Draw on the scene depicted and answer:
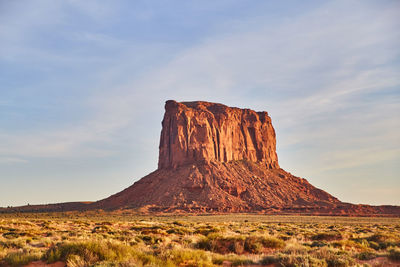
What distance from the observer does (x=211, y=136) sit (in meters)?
110

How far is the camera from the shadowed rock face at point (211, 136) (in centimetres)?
10500

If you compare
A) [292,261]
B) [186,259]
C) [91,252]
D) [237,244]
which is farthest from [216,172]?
[91,252]

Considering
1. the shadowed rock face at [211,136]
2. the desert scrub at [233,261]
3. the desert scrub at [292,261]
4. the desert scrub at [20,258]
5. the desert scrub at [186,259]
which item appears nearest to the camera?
the desert scrub at [292,261]

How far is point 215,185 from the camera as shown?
93.8 metres

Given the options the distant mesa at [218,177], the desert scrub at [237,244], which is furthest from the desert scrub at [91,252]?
the distant mesa at [218,177]

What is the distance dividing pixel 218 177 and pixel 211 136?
54.7ft

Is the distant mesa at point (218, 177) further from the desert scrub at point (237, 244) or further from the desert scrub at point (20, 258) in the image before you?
the desert scrub at point (20, 258)

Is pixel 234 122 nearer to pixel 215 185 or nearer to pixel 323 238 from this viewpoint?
pixel 215 185

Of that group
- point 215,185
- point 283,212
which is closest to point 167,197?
point 215,185

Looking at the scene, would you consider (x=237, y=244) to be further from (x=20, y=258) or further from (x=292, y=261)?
(x=20, y=258)

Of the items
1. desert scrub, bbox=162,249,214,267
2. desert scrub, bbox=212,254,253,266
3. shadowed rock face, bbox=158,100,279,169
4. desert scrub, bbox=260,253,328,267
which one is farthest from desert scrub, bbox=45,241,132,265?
shadowed rock face, bbox=158,100,279,169

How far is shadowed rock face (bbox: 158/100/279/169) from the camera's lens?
344ft

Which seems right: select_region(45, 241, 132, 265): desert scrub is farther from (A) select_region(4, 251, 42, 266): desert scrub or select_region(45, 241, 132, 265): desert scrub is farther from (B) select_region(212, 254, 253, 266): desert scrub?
(B) select_region(212, 254, 253, 266): desert scrub

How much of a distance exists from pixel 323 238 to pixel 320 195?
9224 cm
